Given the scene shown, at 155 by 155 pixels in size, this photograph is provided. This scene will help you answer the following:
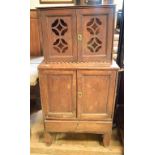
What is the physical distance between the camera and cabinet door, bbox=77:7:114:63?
4.45 ft

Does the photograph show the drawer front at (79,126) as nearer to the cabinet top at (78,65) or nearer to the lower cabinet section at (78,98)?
the lower cabinet section at (78,98)

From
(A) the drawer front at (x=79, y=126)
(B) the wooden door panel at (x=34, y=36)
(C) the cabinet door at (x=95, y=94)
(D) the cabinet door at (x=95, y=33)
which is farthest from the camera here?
(B) the wooden door panel at (x=34, y=36)

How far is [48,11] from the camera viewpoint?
1.37 m

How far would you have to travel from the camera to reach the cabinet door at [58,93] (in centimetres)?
150

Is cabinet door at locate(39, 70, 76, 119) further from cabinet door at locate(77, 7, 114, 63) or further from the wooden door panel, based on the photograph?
the wooden door panel

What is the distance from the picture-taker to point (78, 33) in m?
1.41

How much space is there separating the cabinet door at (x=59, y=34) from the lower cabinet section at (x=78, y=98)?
109mm

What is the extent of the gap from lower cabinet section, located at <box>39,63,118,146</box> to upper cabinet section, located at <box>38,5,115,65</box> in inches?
4.2

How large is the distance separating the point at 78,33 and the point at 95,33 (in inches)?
5.2


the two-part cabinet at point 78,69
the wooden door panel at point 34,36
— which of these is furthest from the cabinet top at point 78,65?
the wooden door panel at point 34,36

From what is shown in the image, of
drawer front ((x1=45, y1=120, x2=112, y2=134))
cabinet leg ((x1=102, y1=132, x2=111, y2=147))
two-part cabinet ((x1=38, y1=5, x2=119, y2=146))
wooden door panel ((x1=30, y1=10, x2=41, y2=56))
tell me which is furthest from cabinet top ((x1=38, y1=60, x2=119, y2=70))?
wooden door panel ((x1=30, y1=10, x2=41, y2=56))

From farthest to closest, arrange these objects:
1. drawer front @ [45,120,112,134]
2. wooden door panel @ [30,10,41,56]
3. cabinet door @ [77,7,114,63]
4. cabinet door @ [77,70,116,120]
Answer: wooden door panel @ [30,10,41,56] < drawer front @ [45,120,112,134] < cabinet door @ [77,70,116,120] < cabinet door @ [77,7,114,63]

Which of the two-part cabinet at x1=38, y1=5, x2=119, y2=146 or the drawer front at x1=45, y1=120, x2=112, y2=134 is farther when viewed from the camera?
the drawer front at x1=45, y1=120, x2=112, y2=134
